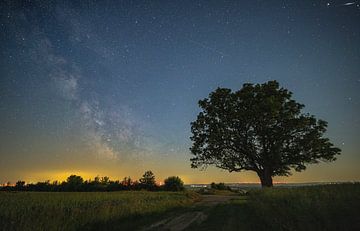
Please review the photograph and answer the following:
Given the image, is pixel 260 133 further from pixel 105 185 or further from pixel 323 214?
pixel 105 185

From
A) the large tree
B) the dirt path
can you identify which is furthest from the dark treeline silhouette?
the dirt path

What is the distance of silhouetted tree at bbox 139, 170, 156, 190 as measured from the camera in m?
74.5

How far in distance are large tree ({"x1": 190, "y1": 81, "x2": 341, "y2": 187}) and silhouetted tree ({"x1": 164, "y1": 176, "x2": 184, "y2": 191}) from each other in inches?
1408

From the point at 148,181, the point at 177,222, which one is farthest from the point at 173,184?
the point at 177,222

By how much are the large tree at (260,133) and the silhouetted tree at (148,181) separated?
45198 millimetres

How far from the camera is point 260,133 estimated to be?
2961 centimetres

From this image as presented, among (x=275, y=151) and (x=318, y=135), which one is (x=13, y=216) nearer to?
(x=275, y=151)

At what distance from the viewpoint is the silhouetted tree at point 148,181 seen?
74537 millimetres

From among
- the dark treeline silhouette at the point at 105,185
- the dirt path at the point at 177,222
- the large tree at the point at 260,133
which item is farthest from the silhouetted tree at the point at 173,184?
the dirt path at the point at 177,222

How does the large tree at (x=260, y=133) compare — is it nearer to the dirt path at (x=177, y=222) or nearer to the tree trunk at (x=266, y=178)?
the tree trunk at (x=266, y=178)

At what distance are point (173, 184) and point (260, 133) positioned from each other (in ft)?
140

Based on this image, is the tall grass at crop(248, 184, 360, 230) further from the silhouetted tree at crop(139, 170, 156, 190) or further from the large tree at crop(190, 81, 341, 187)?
the silhouetted tree at crop(139, 170, 156, 190)

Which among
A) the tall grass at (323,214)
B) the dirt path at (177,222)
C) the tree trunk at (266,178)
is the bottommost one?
the dirt path at (177,222)

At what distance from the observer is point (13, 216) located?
9992 mm
